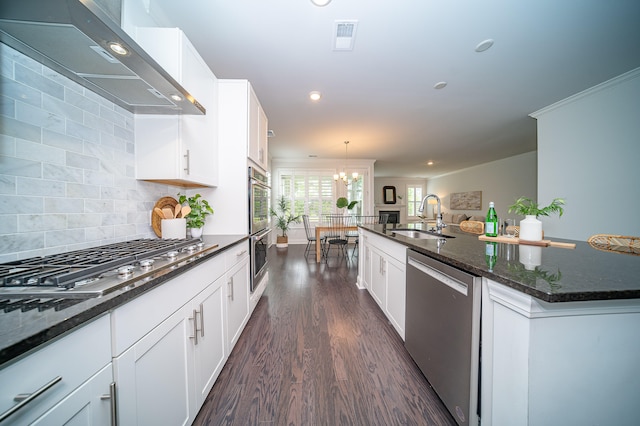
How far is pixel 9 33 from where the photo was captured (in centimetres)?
80

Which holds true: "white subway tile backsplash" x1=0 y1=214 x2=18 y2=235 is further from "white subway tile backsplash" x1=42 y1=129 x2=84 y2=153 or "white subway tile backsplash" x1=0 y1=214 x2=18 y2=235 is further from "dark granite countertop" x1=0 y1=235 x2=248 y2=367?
"dark granite countertop" x1=0 y1=235 x2=248 y2=367

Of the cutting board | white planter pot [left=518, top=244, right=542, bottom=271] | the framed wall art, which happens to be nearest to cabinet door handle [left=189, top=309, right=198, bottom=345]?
white planter pot [left=518, top=244, right=542, bottom=271]

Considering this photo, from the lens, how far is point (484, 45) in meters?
2.04

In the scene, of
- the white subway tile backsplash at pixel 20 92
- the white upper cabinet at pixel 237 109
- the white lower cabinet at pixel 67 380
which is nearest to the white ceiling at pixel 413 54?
the white upper cabinet at pixel 237 109

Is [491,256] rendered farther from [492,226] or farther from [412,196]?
[412,196]

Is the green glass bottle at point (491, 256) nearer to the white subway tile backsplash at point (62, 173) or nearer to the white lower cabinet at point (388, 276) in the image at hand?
the white lower cabinet at point (388, 276)

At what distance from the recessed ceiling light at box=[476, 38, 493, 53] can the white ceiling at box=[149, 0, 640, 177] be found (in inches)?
1.5

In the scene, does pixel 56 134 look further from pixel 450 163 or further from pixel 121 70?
pixel 450 163

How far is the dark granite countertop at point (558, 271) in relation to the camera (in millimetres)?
642

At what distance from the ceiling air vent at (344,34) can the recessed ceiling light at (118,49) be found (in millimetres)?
1565

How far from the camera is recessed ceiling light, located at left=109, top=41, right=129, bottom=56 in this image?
0.85 m

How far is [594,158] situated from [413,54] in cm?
303

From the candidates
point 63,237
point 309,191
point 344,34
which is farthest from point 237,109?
point 309,191

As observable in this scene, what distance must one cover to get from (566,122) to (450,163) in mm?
4317
